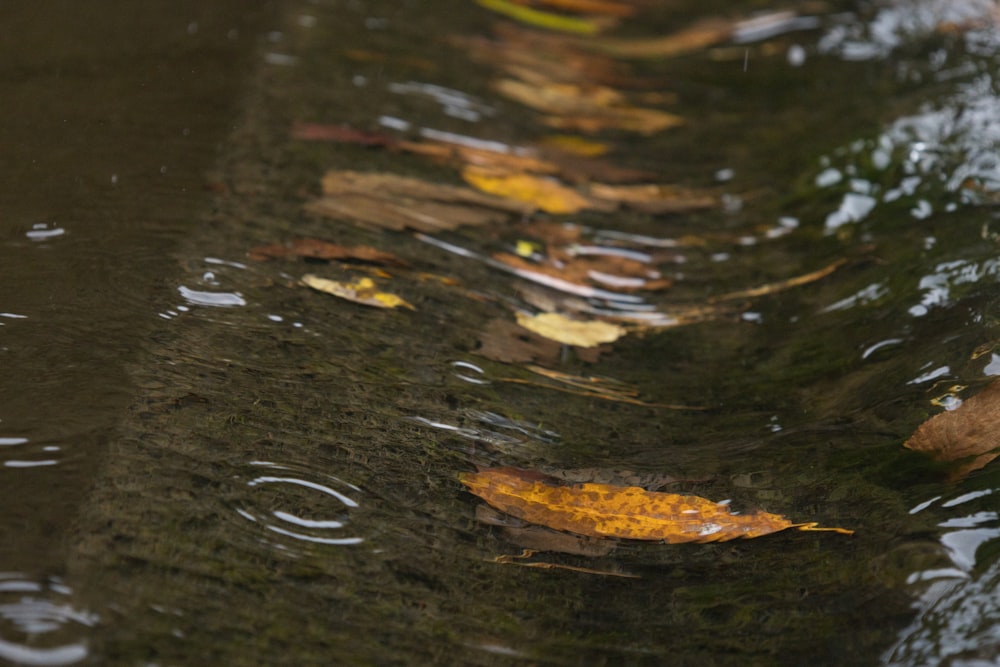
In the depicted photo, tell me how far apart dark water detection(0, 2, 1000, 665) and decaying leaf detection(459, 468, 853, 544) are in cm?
3

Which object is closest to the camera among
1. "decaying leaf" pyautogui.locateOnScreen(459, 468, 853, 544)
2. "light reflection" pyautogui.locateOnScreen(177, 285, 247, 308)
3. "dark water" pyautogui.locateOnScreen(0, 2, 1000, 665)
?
"dark water" pyautogui.locateOnScreen(0, 2, 1000, 665)

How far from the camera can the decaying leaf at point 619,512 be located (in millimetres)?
1332

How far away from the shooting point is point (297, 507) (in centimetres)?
127

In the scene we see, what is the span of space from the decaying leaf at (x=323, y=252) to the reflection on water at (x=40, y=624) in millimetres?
1023

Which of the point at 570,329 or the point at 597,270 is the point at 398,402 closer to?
the point at 570,329

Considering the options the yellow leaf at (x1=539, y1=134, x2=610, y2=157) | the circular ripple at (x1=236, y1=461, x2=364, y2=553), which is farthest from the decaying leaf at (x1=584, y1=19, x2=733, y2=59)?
the circular ripple at (x1=236, y1=461, x2=364, y2=553)

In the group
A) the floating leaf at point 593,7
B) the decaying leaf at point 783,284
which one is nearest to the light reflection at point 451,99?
the decaying leaf at point 783,284

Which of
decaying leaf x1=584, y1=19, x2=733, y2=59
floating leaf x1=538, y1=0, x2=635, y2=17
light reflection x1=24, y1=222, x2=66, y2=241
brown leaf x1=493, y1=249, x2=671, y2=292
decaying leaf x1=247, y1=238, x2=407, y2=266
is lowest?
brown leaf x1=493, y1=249, x2=671, y2=292

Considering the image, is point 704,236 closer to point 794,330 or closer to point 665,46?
point 794,330

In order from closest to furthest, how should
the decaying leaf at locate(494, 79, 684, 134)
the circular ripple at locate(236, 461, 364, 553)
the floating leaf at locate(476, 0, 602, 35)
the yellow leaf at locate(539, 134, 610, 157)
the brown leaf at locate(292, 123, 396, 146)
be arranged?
the circular ripple at locate(236, 461, 364, 553) → the brown leaf at locate(292, 123, 396, 146) → the yellow leaf at locate(539, 134, 610, 157) → the decaying leaf at locate(494, 79, 684, 134) → the floating leaf at locate(476, 0, 602, 35)

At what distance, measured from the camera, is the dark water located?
1.12m

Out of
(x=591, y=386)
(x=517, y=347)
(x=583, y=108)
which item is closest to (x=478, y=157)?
(x=583, y=108)

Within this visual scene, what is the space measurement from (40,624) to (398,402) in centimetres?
69

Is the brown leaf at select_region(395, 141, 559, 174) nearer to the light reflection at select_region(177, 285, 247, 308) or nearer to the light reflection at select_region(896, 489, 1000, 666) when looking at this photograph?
the light reflection at select_region(177, 285, 247, 308)
